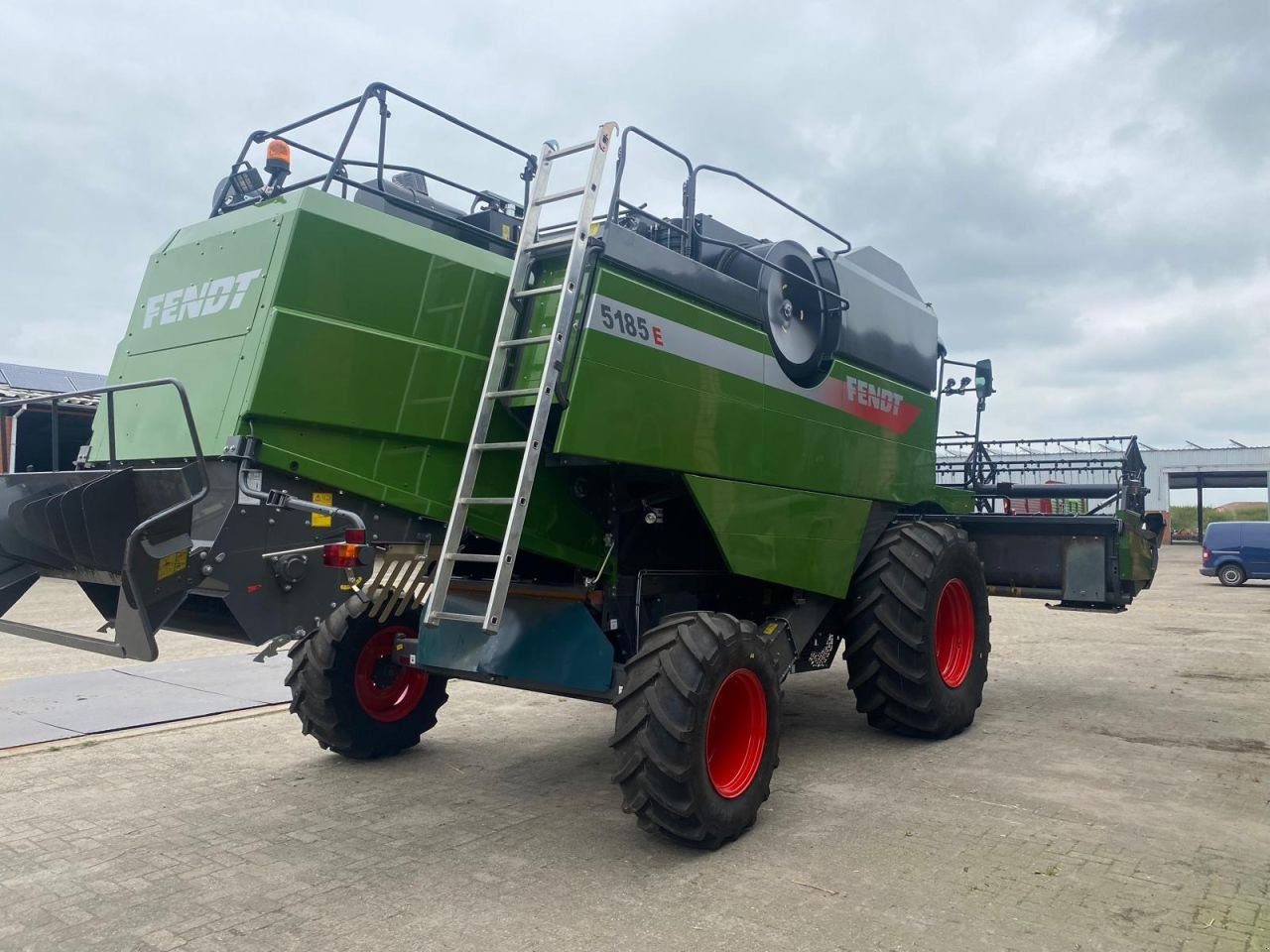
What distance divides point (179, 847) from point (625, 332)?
3128 millimetres

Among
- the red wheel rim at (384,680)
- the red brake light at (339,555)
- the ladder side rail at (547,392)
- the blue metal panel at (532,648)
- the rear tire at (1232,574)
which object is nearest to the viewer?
the red brake light at (339,555)

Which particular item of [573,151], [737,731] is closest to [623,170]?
[573,151]

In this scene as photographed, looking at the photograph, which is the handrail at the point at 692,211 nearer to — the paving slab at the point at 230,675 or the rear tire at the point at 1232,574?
the paving slab at the point at 230,675

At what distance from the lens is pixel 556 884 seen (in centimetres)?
398

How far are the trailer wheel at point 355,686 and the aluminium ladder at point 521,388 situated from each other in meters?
1.35

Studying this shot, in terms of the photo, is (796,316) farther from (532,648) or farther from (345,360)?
(345,360)

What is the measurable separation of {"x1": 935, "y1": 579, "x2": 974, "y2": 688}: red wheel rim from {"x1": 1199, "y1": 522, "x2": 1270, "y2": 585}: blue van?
19319mm

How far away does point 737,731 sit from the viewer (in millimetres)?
4773

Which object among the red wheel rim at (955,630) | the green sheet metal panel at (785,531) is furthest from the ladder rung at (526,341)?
the red wheel rim at (955,630)

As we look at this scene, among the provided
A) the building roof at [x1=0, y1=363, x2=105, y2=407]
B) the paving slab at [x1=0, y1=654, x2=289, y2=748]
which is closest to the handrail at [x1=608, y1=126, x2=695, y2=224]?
the paving slab at [x1=0, y1=654, x2=289, y2=748]

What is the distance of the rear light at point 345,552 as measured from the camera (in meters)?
3.90

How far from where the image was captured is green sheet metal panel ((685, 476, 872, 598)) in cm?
504

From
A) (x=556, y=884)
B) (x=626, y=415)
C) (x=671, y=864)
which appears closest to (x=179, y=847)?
(x=556, y=884)

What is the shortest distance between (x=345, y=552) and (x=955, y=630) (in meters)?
4.54
